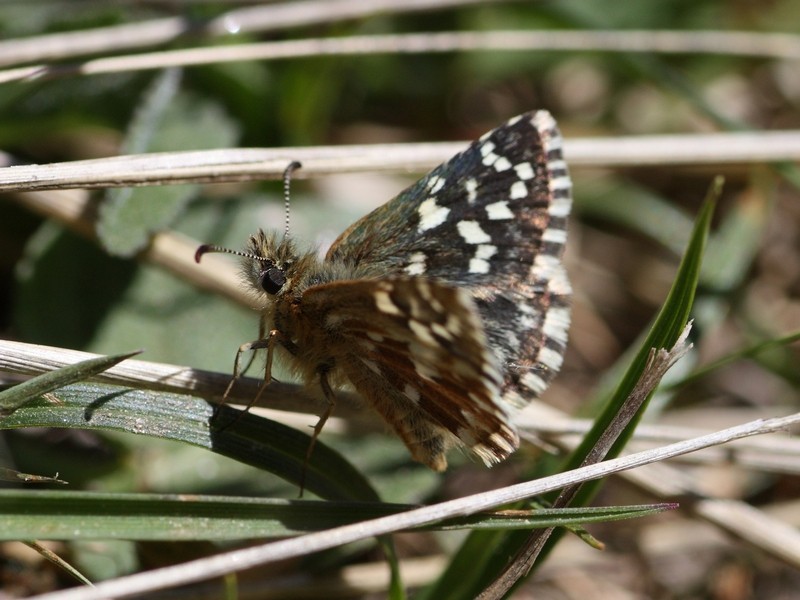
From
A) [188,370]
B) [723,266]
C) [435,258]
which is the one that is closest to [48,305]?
[188,370]

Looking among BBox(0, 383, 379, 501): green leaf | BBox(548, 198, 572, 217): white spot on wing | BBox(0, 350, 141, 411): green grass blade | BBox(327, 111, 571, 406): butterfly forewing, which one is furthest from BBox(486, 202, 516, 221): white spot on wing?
BBox(0, 350, 141, 411): green grass blade

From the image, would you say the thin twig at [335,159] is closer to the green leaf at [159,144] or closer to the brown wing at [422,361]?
the green leaf at [159,144]

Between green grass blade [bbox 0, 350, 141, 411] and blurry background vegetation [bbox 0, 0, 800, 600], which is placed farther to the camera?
blurry background vegetation [bbox 0, 0, 800, 600]

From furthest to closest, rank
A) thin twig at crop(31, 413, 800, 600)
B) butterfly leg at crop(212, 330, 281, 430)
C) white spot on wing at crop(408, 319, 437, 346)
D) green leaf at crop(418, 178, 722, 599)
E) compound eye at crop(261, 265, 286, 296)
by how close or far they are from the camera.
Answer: compound eye at crop(261, 265, 286, 296) < butterfly leg at crop(212, 330, 281, 430) < green leaf at crop(418, 178, 722, 599) < white spot on wing at crop(408, 319, 437, 346) < thin twig at crop(31, 413, 800, 600)

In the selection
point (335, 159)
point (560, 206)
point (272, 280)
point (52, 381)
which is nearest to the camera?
point (52, 381)

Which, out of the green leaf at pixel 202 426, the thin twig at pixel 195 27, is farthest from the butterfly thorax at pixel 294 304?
the thin twig at pixel 195 27

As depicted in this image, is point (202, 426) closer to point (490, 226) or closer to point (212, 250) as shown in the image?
point (212, 250)

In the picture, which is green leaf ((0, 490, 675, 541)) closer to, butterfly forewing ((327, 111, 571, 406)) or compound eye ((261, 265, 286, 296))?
compound eye ((261, 265, 286, 296))

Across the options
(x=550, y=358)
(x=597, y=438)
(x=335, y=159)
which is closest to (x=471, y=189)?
(x=335, y=159)
